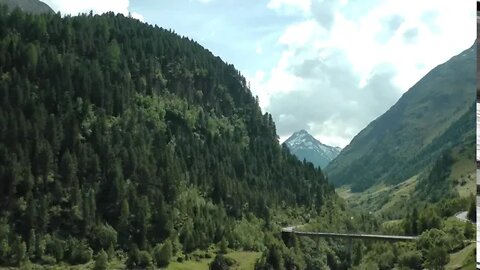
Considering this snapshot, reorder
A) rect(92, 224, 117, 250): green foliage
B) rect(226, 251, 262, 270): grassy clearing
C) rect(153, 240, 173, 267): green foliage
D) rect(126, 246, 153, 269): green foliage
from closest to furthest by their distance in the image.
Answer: rect(126, 246, 153, 269): green foliage → rect(153, 240, 173, 267): green foliage → rect(226, 251, 262, 270): grassy clearing → rect(92, 224, 117, 250): green foliage

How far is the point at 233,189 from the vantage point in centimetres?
18375

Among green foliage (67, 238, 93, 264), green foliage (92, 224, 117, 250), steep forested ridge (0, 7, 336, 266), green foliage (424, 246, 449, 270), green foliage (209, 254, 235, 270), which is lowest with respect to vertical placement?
green foliage (424, 246, 449, 270)

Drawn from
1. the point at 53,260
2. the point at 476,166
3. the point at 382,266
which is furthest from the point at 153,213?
the point at 476,166

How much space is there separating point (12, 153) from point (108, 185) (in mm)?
23150

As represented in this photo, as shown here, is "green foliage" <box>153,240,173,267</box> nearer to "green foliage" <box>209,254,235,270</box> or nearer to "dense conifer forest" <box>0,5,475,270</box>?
"dense conifer forest" <box>0,5,475,270</box>

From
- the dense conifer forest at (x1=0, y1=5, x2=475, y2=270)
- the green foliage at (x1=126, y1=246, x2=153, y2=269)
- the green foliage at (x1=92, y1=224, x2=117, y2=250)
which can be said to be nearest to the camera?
the dense conifer forest at (x1=0, y1=5, x2=475, y2=270)

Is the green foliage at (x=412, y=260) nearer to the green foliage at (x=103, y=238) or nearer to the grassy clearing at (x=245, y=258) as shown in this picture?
the grassy clearing at (x=245, y=258)

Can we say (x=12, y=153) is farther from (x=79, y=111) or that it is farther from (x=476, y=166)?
(x=476, y=166)

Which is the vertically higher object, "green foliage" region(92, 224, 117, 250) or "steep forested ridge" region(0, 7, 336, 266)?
"steep forested ridge" region(0, 7, 336, 266)

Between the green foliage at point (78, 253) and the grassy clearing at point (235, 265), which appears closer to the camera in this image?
the green foliage at point (78, 253)

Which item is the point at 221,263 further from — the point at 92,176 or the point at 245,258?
the point at 92,176

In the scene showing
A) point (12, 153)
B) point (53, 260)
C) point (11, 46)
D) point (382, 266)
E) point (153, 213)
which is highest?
point (11, 46)

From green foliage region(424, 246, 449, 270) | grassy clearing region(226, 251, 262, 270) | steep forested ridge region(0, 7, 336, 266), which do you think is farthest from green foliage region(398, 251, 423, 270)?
steep forested ridge region(0, 7, 336, 266)

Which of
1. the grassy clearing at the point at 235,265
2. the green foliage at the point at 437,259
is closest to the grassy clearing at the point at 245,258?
the grassy clearing at the point at 235,265
